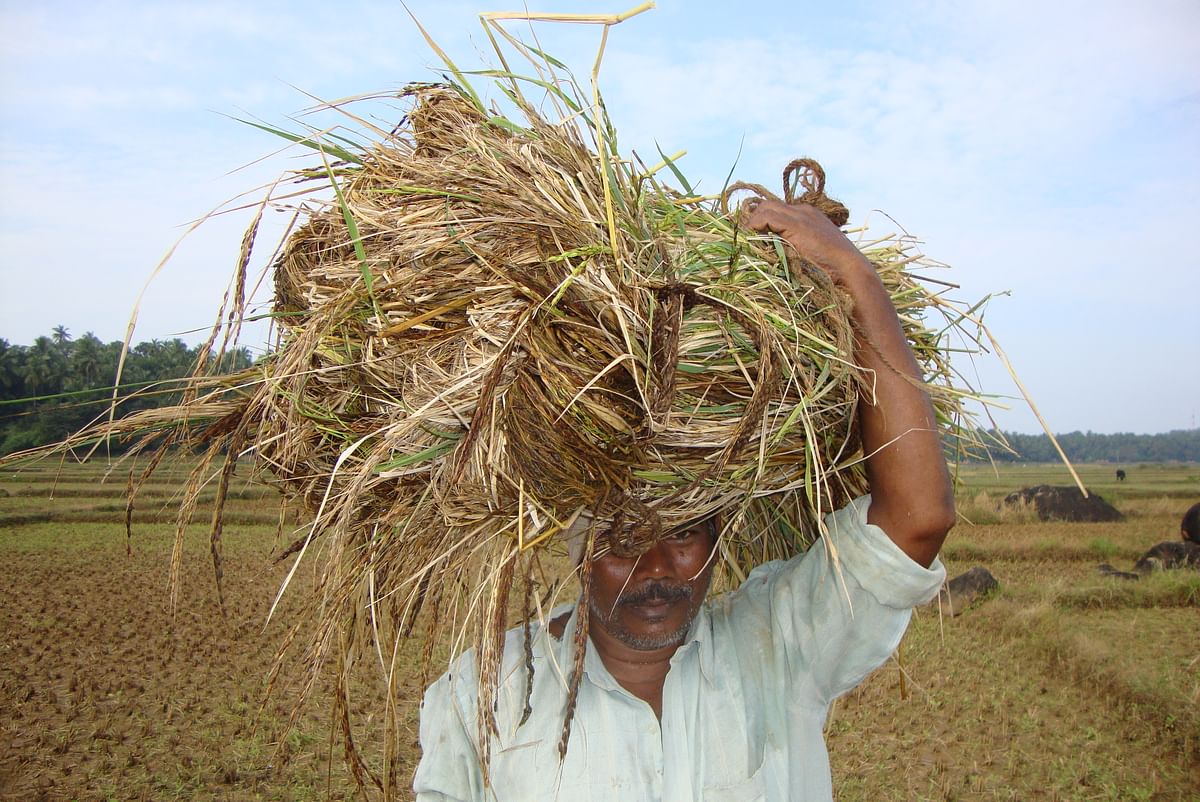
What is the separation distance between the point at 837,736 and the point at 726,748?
19.3 ft

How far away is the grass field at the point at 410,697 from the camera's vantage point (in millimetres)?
6371

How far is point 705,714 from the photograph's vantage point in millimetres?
2131

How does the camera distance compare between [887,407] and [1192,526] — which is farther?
[1192,526]

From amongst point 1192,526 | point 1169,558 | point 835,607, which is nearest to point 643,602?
point 835,607

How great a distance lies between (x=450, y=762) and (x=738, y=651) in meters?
0.75

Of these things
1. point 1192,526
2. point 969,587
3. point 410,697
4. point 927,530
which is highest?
point 927,530

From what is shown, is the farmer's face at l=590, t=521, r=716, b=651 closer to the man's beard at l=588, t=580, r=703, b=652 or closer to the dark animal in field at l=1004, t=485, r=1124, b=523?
the man's beard at l=588, t=580, r=703, b=652

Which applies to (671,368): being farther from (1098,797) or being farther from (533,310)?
(1098,797)

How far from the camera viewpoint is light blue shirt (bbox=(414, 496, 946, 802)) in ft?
6.45

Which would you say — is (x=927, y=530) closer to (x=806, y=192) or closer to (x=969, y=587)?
(x=806, y=192)

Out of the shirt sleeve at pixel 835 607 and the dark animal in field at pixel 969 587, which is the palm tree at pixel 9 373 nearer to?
the dark animal in field at pixel 969 587

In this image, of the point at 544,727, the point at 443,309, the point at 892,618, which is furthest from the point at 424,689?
the point at 892,618

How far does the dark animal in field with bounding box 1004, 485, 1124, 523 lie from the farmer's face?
23.2 metres

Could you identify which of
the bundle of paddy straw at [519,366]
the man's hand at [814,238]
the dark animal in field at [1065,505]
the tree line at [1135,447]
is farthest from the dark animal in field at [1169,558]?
the tree line at [1135,447]
